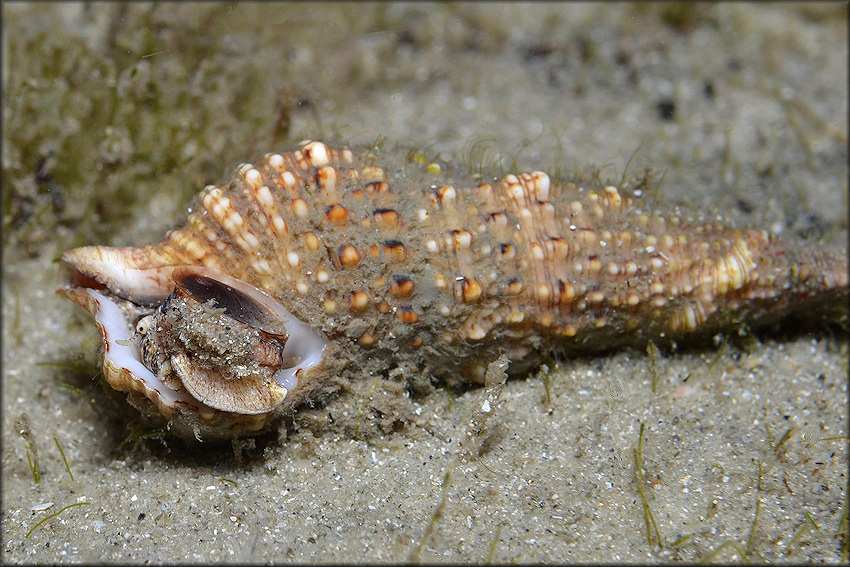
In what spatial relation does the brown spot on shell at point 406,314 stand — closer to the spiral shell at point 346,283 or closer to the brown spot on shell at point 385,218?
the spiral shell at point 346,283

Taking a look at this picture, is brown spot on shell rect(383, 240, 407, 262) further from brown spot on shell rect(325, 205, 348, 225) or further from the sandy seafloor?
the sandy seafloor

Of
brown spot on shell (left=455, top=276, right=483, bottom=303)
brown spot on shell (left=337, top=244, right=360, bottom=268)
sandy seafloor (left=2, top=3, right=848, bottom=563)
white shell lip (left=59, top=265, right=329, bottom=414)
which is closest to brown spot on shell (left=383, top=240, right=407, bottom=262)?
brown spot on shell (left=337, top=244, right=360, bottom=268)

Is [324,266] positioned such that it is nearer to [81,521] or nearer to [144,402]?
[144,402]

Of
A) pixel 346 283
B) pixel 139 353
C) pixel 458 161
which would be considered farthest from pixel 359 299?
pixel 458 161

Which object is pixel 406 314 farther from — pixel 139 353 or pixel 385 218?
pixel 139 353

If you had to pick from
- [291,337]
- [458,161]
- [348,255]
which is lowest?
[291,337]

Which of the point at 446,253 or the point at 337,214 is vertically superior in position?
the point at 337,214
